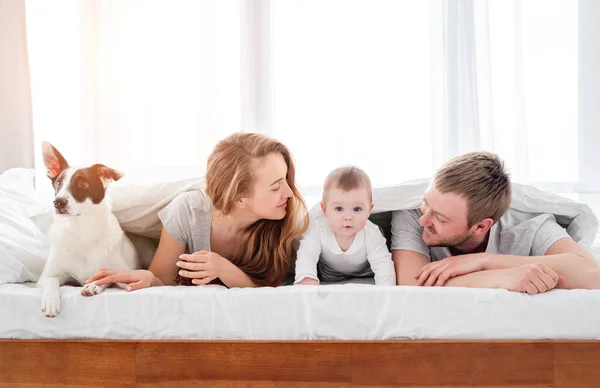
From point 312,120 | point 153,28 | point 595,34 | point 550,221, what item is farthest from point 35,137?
point 595,34

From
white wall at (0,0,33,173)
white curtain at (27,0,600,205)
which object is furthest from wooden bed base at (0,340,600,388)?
white curtain at (27,0,600,205)

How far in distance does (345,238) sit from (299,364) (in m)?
0.50

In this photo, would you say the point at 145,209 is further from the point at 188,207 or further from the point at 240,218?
the point at 240,218

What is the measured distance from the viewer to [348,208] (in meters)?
1.57

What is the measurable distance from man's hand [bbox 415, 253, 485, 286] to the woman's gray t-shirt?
0.63m

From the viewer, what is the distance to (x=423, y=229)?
164 cm

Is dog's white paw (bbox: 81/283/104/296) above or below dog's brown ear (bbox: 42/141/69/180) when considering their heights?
below

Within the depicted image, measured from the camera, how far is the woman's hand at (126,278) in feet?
4.55

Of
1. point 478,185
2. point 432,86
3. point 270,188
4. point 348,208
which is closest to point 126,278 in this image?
point 270,188

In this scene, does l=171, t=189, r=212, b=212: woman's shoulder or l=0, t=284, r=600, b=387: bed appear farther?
l=171, t=189, r=212, b=212: woman's shoulder

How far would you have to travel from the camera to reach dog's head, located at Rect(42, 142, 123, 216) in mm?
1413

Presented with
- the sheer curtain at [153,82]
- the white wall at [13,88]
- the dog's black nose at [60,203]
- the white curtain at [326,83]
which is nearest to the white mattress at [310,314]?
the dog's black nose at [60,203]

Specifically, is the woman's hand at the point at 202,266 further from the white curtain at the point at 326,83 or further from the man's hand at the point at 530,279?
the white curtain at the point at 326,83

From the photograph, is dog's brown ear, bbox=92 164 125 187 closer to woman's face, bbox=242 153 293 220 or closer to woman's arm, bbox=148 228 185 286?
woman's arm, bbox=148 228 185 286
